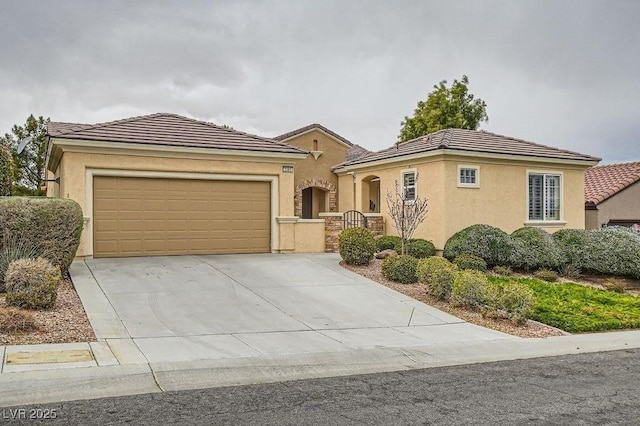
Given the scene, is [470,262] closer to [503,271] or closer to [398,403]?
[503,271]

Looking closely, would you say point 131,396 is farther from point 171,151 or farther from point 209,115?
point 209,115

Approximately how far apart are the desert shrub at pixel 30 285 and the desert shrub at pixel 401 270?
24.5 feet

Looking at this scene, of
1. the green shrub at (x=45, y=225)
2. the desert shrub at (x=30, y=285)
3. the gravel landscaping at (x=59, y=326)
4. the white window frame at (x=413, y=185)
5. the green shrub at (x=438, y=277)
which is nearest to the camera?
the gravel landscaping at (x=59, y=326)

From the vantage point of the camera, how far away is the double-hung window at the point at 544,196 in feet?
62.8

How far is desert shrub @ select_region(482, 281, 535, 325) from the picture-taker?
1023cm

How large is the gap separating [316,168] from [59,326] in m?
18.2

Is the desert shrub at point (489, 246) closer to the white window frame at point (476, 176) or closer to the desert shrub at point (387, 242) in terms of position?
the white window frame at point (476, 176)

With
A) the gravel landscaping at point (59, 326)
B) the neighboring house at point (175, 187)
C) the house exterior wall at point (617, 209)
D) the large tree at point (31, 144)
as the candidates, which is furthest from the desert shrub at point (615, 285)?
the large tree at point (31, 144)

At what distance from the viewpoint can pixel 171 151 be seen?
52.0 feet

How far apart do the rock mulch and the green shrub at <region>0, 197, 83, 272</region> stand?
6.83 metres

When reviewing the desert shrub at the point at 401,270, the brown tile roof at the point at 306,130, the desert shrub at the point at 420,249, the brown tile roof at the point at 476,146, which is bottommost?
the desert shrub at the point at 401,270

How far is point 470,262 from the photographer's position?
1484 cm

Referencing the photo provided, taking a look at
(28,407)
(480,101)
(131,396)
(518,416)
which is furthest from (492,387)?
(480,101)

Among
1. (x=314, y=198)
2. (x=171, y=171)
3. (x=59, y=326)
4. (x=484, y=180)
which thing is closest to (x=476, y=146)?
(x=484, y=180)
